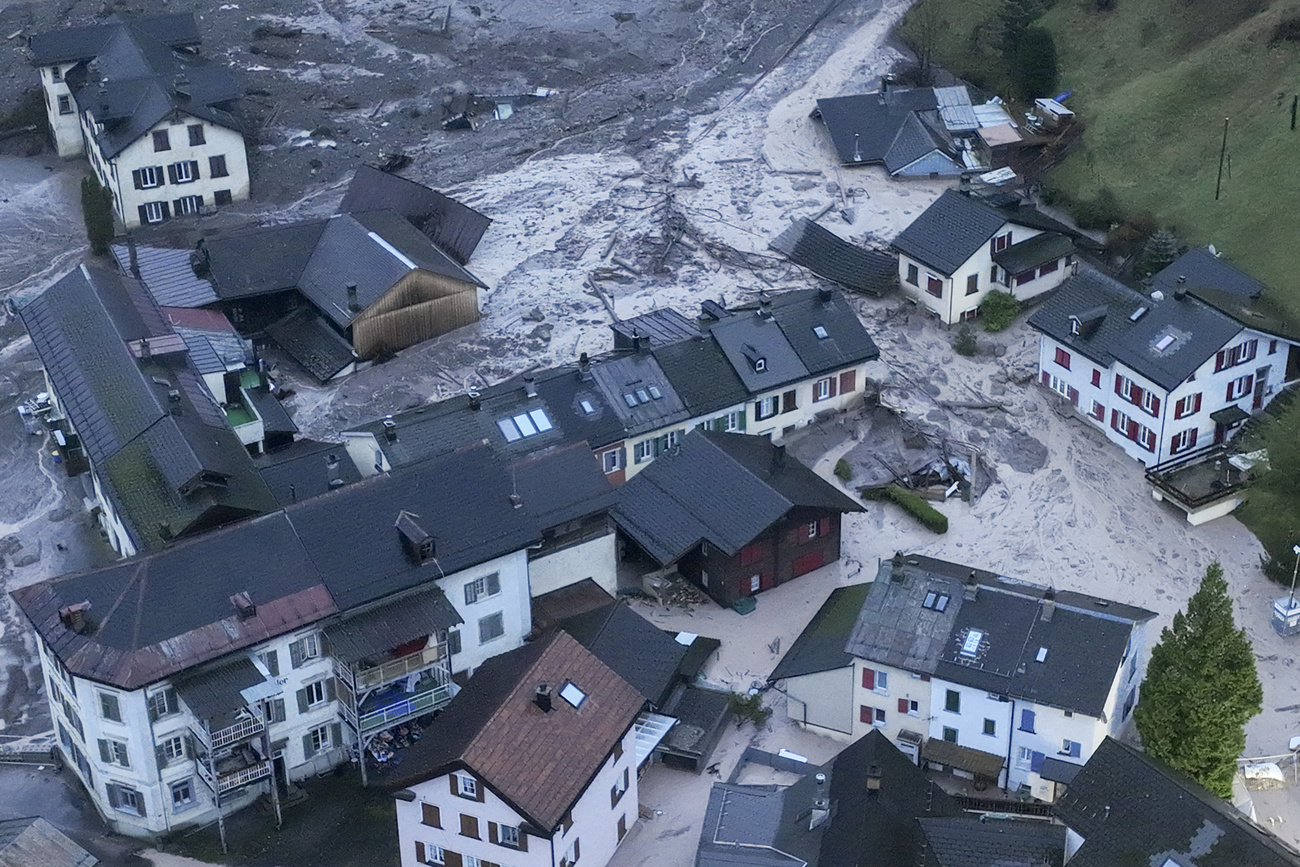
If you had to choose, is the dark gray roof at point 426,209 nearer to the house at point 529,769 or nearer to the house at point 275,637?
the house at point 275,637

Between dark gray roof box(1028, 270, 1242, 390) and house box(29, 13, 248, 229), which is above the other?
house box(29, 13, 248, 229)

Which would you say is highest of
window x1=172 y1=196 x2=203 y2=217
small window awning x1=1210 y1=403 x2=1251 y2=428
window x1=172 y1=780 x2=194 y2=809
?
window x1=172 y1=196 x2=203 y2=217

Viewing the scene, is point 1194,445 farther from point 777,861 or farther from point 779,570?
point 777,861

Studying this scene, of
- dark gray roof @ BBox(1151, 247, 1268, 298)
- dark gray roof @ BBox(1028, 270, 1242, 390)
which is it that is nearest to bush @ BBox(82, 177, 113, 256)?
dark gray roof @ BBox(1028, 270, 1242, 390)

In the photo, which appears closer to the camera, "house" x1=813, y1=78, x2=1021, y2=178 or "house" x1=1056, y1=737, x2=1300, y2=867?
"house" x1=1056, y1=737, x2=1300, y2=867

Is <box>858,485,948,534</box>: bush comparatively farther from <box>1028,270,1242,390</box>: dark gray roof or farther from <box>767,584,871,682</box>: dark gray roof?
<box>1028,270,1242,390</box>: dark gray roof

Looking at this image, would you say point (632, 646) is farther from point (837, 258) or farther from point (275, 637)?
point (837, 258)

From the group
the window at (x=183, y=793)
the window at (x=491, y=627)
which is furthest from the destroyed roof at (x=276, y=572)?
the window at (x=183, y=793)
